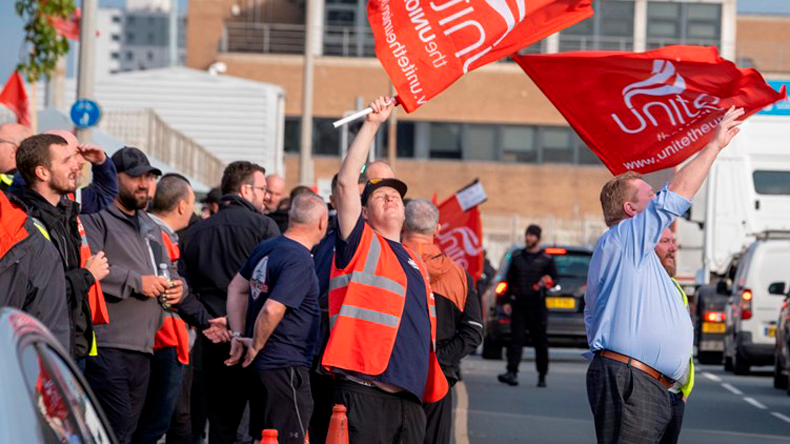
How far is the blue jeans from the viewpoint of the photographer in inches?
366

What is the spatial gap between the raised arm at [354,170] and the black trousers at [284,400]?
2131 millimetres

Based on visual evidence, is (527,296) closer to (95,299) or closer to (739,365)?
(739,365)

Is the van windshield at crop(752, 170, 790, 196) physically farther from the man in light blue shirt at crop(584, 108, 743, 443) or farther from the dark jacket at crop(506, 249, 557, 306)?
the man in light blue shirt at crop(584, 108, 743, 443)

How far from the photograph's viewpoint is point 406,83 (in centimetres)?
798

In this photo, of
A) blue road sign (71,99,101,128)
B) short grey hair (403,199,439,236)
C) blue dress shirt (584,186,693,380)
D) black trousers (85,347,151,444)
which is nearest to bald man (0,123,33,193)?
black trousers (85,347,151,444)

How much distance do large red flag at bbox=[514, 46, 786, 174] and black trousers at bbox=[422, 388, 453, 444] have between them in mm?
1693

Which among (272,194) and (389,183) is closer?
(389,183)

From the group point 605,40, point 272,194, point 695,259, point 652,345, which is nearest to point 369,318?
point 652,345

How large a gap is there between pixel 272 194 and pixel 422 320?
24.7 feet

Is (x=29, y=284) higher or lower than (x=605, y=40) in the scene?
lower

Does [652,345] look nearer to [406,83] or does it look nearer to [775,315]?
[406,83]

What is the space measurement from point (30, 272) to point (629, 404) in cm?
272

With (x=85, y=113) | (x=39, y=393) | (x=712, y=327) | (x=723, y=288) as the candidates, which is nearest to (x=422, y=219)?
(x=39, y=393)

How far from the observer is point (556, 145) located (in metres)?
59.0
